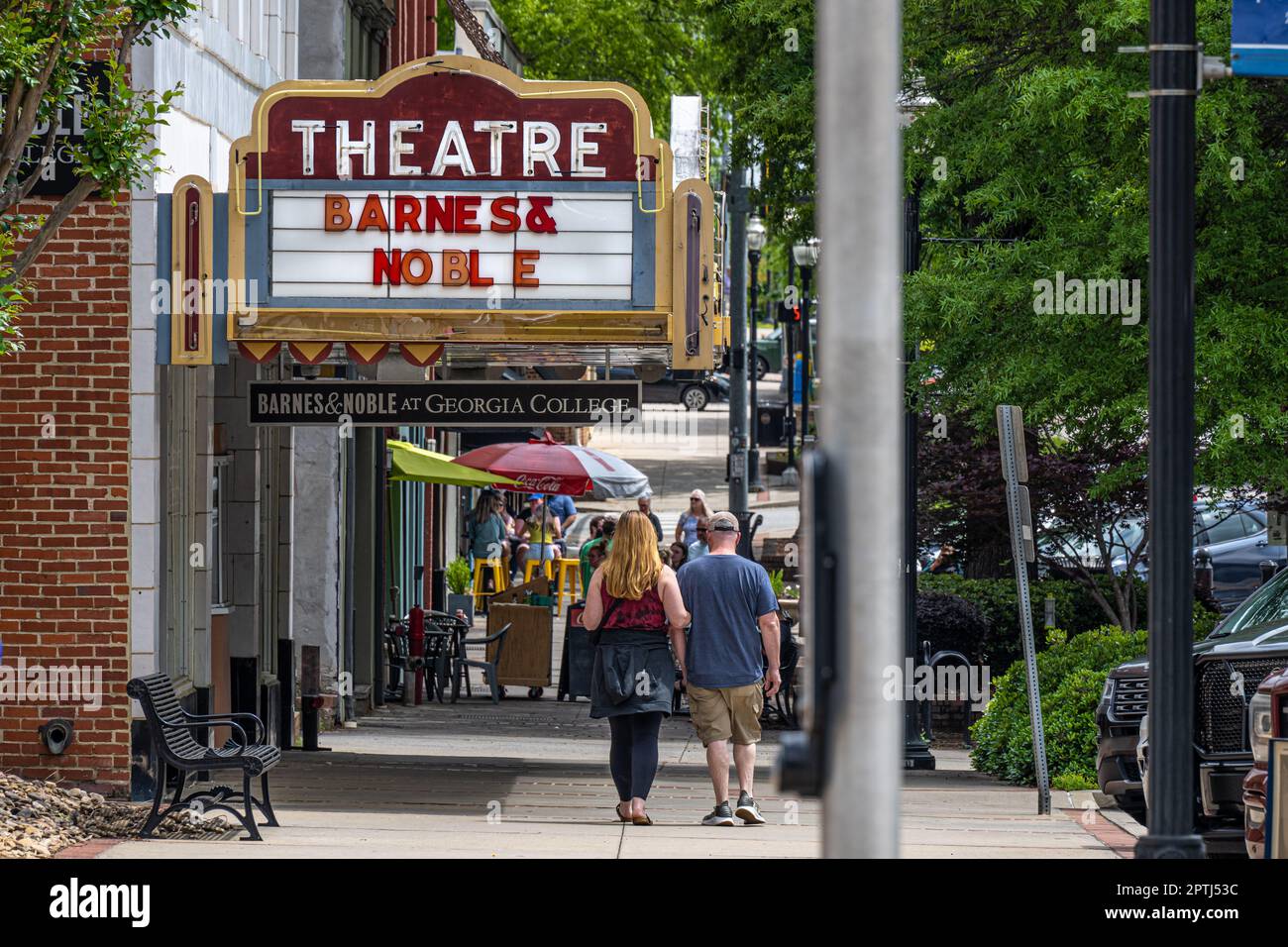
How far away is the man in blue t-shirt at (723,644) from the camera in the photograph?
11.0 metres

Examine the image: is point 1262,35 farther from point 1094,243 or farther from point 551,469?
point 551,469

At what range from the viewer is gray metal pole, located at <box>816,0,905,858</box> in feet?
13.9

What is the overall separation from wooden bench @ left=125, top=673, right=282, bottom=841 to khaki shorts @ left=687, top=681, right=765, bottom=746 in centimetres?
245

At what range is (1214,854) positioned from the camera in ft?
33.8

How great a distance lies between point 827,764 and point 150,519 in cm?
780

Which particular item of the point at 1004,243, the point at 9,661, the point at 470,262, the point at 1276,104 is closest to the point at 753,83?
the point at 1004,243

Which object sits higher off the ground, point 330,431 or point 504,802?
point 330,431

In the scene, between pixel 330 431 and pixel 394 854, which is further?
pixel 330 431

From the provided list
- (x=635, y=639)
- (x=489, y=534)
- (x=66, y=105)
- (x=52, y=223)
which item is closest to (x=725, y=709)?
(x=635, y=639)

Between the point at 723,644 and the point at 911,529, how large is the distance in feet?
14.5

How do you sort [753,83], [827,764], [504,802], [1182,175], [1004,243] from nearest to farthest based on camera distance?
[827,764] < [1182,175] < [504,802] < [1004,243] < [753,83]

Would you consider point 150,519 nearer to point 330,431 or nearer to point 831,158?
point 330,431

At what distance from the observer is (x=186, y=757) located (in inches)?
399

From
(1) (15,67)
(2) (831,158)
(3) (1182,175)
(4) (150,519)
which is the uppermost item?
(1) (15,67)
